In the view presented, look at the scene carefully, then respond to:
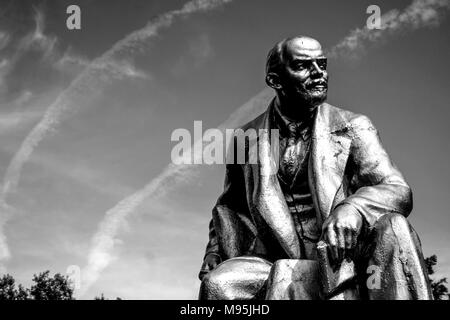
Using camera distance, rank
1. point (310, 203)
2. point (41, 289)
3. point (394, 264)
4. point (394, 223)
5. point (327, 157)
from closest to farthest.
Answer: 1. point (394, 264)
2. point (394, 223)
3. point (327, 157)
4. point (310, 203)
5. point (41, 289)

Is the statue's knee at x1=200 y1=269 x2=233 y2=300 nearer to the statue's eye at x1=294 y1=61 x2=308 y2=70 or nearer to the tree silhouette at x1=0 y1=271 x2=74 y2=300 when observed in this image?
the statue's eye at x1=294 y1=61 x2=308 y2=70

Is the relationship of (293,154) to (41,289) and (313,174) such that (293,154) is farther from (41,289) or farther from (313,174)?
(41,289)

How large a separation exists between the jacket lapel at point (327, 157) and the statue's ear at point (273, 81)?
423 millimetres

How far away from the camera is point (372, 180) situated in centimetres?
544

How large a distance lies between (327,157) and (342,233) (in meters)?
1.00

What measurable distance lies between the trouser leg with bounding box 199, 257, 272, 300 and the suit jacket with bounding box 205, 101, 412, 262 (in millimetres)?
328

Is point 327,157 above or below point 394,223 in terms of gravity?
above

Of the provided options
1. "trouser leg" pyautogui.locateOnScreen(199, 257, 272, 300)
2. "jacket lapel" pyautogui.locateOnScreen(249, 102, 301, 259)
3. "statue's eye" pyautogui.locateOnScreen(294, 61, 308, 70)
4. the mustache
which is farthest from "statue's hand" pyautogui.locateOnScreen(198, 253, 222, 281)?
"statue's eye" pyautogui.locateOnScreen(294, 61, 308, 70)

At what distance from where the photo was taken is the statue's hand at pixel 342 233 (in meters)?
4.69

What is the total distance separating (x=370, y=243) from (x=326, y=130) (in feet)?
4.36

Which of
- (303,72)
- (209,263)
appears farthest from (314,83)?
(209,263)

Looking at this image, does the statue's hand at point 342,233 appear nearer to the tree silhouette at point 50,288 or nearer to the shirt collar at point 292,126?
the shirt collar at point 292,126
